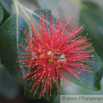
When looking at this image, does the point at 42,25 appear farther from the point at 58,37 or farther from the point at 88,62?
the point at 88,62

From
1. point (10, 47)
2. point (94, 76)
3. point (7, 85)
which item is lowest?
point (94, 76)

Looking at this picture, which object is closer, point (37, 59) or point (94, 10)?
point (37, 59)

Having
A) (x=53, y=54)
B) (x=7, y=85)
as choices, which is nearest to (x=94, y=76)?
(x=53, y=54)

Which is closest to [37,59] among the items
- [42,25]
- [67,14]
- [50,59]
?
[50,59]

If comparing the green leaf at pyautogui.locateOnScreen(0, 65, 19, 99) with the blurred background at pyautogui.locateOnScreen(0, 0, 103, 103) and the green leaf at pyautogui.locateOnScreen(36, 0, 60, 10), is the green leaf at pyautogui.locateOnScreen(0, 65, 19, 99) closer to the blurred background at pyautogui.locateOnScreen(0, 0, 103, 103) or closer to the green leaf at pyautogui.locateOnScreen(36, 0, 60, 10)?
the blurred background at pyautogui.locateOnScreen(0, 0, 103, 103)

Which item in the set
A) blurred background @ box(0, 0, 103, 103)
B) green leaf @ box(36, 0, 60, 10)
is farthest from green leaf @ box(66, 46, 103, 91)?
green leaf @ box(36, 0, 60, 10)

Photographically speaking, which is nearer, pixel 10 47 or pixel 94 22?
pixel 10 47

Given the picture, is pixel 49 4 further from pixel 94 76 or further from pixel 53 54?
pixel 94 76
